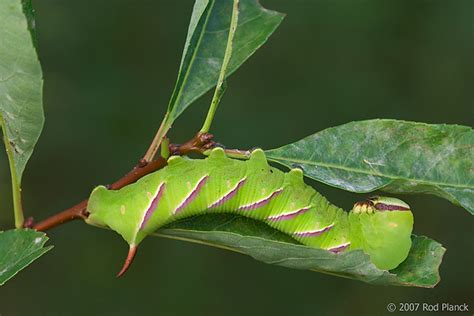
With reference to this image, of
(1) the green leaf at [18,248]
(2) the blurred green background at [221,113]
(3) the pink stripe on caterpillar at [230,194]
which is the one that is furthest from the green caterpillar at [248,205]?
(2) the blurred green background at [221,113]

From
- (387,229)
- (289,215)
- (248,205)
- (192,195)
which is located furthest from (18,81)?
(387,229)

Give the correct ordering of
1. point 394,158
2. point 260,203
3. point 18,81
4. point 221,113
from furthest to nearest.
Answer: point 221,113 < point 260,203 < point 394,158 < point 18,81

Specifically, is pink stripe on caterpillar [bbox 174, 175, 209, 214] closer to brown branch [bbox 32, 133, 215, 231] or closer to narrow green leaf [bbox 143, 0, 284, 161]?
brown branch [bbox 32, 133, 215, 231]

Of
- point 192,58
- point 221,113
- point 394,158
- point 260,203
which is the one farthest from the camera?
point 221,113

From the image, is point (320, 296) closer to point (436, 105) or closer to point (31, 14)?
point (436, 105)

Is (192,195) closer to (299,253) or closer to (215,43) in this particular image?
(299,253)

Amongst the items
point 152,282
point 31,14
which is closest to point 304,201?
point 31,14
